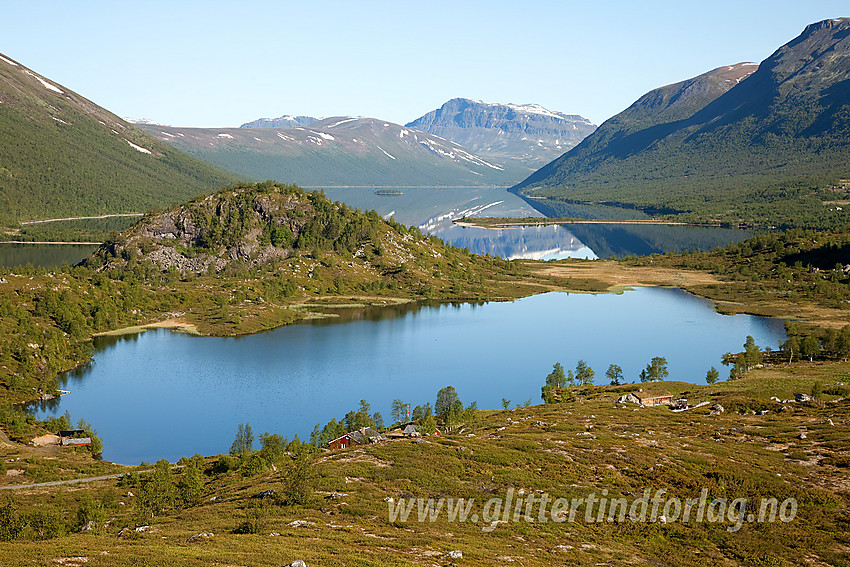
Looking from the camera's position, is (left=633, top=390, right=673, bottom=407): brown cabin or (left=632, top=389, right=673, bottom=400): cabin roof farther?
(left=632, top=389, right=673, bottom=400): cabin roof

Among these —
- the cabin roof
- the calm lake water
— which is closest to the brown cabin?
the cabin roof

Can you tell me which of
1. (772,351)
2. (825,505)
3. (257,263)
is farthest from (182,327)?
(825,505)

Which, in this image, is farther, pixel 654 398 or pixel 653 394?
pixel 653 394

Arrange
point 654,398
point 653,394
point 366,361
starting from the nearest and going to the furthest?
point 654,398 < point 653,394 < point 366,361

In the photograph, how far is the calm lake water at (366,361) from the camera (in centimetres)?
9738

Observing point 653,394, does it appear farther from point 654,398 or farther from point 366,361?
point 366,361

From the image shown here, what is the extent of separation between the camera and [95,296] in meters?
148

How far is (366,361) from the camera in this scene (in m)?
128

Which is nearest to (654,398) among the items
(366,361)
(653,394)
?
(653,394)

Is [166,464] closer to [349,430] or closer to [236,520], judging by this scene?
[349,430]

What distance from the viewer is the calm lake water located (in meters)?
97.4

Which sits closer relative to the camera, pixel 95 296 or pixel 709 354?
pixel 709 354

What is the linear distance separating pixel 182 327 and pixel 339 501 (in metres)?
108

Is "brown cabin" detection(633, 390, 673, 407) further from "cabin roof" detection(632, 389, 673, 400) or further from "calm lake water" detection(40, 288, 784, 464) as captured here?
"calm lake water" detection(40, 288, 784, 464)
